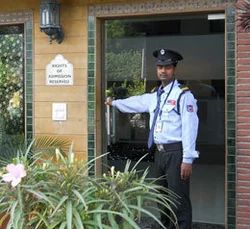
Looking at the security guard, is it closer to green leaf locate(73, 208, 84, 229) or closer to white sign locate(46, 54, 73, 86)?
white sign locate(46, 54, 73, 86)

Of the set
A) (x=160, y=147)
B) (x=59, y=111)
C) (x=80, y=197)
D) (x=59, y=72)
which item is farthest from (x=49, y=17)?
(x=80, y=197)

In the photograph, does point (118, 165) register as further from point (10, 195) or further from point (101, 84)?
point (10, 195)

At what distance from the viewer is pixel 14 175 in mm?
2967

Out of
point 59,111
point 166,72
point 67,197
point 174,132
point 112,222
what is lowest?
point 112,222

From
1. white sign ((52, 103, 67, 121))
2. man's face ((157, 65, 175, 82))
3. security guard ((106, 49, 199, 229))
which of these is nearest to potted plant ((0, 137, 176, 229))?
security guard ((106, 49, 199, 229))

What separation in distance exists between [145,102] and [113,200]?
218 centimetres

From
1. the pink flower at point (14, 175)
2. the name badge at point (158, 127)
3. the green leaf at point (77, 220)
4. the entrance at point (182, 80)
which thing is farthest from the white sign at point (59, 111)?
the green leaf at point (77, 220)

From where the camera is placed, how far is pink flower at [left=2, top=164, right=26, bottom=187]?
2951mm

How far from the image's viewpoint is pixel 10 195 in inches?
120

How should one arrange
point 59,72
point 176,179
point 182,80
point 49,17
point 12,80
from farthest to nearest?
point 182,80 < point 12,80 < point 59,72 < point 49,17 < point 176,179

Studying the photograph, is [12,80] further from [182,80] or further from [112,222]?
[182,80]

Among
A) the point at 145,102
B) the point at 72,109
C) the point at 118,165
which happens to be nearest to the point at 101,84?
the point at 72,109

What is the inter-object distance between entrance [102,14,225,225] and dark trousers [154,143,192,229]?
2.36 metres

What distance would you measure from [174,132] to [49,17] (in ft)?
6.04
